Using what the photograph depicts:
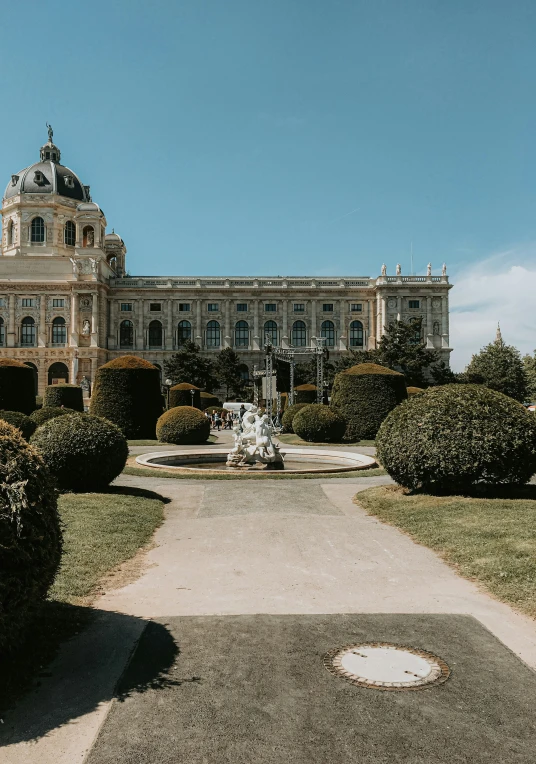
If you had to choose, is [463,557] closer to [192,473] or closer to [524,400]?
[192,473]

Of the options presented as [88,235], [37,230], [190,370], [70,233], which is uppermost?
[70,233]

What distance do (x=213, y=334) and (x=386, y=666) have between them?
73570mm

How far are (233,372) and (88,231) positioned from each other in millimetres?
27052

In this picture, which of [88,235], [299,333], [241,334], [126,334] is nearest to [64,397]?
[126,334]

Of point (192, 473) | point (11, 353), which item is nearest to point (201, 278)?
point (11, 353)

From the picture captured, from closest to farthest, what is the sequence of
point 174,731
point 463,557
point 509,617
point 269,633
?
point 174,731 → point 269,633 → point 509,617 → point 463,557

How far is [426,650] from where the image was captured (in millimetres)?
4691

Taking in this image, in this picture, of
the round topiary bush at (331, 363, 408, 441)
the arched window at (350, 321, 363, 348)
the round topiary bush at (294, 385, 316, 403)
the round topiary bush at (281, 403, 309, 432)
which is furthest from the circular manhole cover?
the arched window at (350, 321, 363, 348)

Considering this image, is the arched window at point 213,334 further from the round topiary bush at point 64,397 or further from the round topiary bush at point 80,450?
the round topiary bush at point 80,450

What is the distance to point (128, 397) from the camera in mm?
28344

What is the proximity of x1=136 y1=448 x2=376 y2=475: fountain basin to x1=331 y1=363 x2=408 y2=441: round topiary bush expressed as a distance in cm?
752

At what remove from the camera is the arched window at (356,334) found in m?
76.9

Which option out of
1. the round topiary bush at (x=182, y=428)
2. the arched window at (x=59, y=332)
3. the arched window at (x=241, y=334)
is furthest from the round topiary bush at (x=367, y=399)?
the arched window at (x=59, y=332)

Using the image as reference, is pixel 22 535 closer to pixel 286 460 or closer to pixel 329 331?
pixel 286 460
